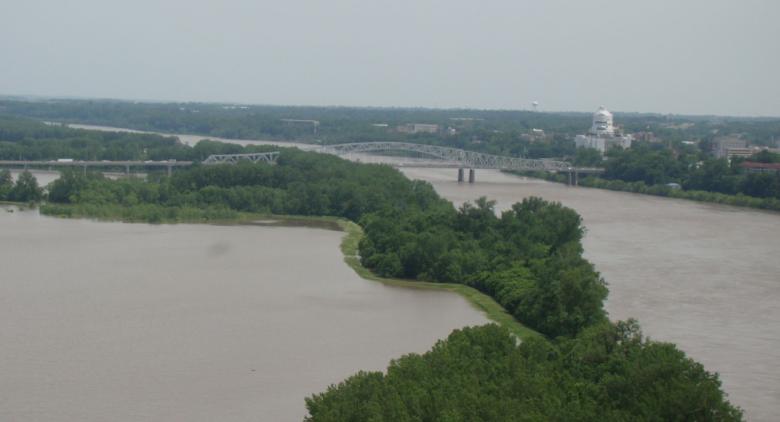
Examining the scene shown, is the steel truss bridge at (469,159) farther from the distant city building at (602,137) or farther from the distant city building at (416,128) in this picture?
the distant city building at (416,128)

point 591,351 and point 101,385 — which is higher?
point 591,351

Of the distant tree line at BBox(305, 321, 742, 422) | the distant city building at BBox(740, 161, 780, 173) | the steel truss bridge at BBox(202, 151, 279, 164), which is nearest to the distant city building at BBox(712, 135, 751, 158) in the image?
the distant city building at BBox(740, 161, 780, 173)

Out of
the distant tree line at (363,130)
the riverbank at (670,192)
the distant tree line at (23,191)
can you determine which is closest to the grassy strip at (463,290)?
the distant tree line at (23,191)

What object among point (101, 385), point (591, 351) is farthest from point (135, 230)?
point (591, 351)

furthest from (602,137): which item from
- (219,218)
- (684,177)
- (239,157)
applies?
(219,218)

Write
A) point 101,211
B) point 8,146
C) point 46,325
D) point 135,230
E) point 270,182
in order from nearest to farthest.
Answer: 1. point 46,325
2. point 135,230
3. point 101,211
4. point 270,182
5. point 8,146

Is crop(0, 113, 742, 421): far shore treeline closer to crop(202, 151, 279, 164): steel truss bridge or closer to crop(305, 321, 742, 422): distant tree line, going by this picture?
crop(305, 321, 742, 422): distant tree line

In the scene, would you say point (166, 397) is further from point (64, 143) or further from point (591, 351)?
point (64, 143)
